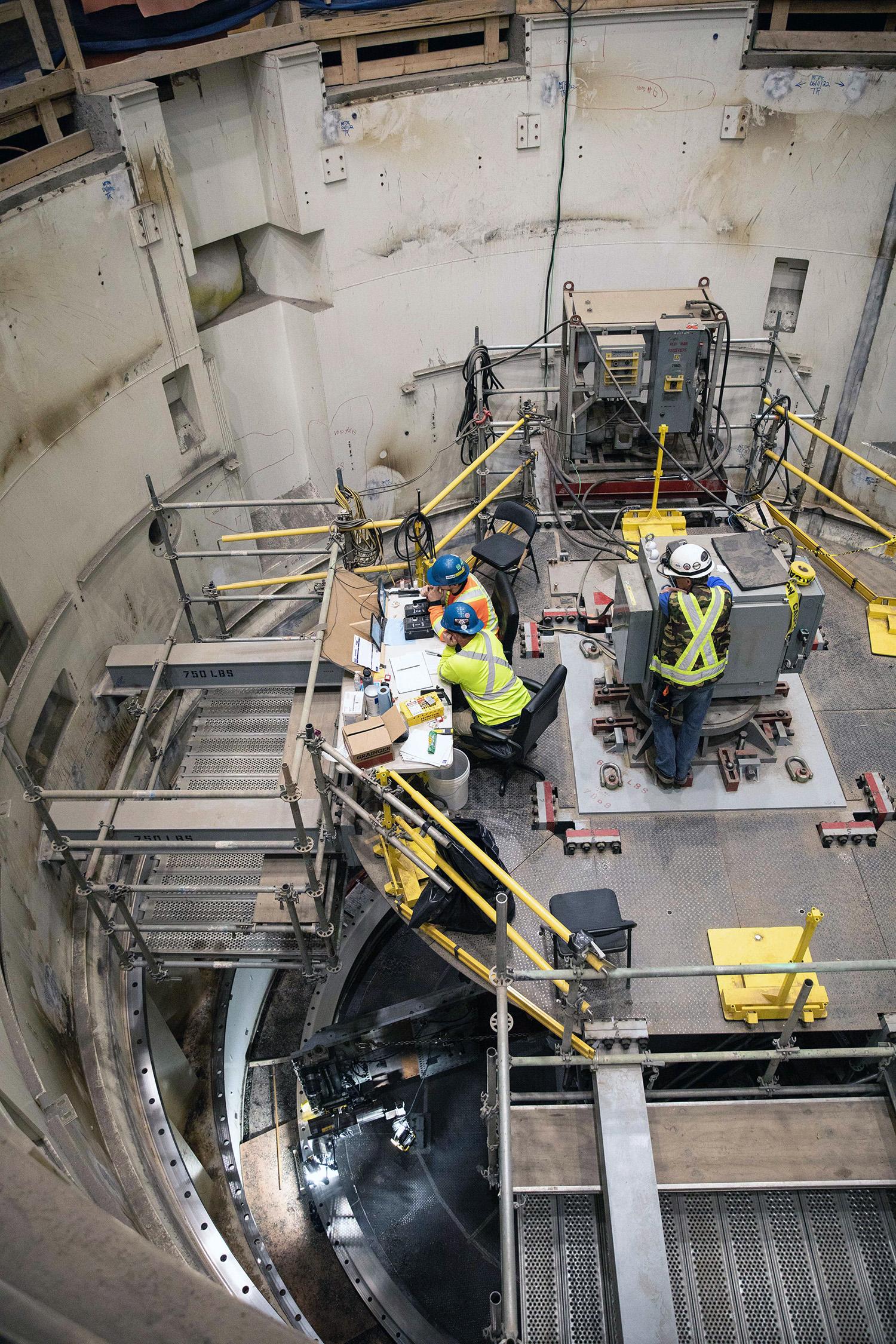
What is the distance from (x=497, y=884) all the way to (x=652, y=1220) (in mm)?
1701

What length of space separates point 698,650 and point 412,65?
6601 mm

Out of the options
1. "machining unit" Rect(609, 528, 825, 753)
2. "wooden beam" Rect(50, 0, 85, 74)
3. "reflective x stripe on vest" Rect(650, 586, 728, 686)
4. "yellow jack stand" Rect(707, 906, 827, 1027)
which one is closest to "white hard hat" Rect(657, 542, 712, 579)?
"reflective x stripe on vest" Rect(650, 586, 728, 686)

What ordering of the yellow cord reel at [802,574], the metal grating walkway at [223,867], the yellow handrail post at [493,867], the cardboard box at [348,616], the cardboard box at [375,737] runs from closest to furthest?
1. the yellow handrail post at [493,867]
2. the cardboard box at [375,737]
3. the yellow cord reel at [802,574]
4. the metal grating walkway at [223,867]
5. the cardboard box at [348,616]

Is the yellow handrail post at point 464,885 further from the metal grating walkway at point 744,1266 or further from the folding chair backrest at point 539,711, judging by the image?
the metal grating walkway at point 744,1266

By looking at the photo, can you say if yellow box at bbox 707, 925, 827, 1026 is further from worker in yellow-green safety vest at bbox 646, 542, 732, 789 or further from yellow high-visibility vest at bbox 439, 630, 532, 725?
yellow high-visibility vest at bbox 439, 630, 532, 725

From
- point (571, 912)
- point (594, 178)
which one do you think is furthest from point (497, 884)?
point (594, 178)

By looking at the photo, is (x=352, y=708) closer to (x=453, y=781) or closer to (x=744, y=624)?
(x=453, y=781)

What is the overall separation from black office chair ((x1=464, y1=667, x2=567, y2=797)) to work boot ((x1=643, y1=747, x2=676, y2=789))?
2.48 feet

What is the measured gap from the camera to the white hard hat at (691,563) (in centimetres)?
547

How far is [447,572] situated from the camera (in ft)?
19.8

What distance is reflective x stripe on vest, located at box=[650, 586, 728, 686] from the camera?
5.36 meters

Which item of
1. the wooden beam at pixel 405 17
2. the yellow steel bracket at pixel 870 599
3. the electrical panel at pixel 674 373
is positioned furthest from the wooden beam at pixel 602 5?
the yellow steel bracket at pixel 870 599

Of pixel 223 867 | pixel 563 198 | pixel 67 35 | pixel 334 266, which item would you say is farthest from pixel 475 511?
pixel 67 35

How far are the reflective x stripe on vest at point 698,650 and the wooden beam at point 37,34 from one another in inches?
224
